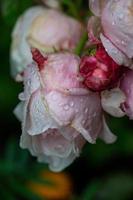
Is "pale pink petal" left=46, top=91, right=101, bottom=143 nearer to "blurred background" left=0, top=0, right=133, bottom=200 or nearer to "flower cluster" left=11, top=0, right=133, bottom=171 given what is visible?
"flower cluster" left=11, top=0, right=133, bottom=171

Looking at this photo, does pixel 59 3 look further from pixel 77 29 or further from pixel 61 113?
pixel 61 113

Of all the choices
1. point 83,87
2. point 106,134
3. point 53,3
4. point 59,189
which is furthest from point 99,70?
point 59,189

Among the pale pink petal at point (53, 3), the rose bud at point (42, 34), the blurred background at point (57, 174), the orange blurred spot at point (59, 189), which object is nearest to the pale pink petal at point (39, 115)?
the rose bud at point (42, 34)

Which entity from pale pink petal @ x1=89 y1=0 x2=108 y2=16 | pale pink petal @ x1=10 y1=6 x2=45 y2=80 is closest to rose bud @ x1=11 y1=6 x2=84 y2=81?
pale pink petal @ x1=10 y1=6 x2=45 y2=80

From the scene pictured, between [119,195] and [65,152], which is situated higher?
[65,152]

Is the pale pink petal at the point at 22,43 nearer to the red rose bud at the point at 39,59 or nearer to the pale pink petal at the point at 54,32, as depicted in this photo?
the pale pink petal at the point at 54,32

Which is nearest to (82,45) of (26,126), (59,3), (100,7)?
(100,7)

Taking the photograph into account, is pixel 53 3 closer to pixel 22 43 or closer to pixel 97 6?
pixel 22 43
